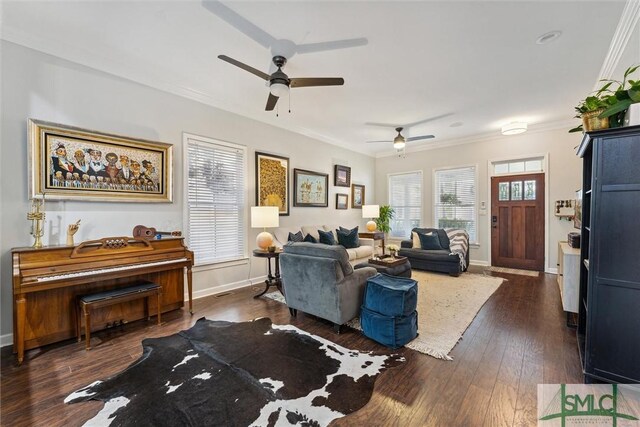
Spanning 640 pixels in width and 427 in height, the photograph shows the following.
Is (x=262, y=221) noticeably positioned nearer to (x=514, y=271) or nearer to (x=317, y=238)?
(x=317, y=238)

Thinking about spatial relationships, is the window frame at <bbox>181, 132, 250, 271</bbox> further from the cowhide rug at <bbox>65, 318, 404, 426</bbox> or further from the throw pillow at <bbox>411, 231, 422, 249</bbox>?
the throw pillow at <bbox>411, 231, 422, 249</bbox>

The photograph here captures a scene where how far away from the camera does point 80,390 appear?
1.89 metres

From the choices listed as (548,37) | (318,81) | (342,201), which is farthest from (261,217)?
(548,37)

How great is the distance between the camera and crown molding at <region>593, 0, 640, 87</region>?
2.17 meters

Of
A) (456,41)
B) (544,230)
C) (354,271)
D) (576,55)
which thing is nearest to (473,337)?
(354,271)

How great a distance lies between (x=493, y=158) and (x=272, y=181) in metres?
4.93

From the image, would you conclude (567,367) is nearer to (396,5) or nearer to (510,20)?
(510,20)

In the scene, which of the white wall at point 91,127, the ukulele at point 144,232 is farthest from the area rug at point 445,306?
the white wall at point 91,127

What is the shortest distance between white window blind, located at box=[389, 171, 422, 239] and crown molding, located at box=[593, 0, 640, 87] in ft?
13.2

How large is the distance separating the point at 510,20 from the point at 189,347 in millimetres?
4240

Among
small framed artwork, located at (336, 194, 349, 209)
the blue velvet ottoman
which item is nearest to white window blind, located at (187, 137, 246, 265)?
the blue velvet ottoman

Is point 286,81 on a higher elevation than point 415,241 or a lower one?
higher

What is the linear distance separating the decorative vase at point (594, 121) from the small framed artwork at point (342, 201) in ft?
15.7

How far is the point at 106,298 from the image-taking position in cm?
254
